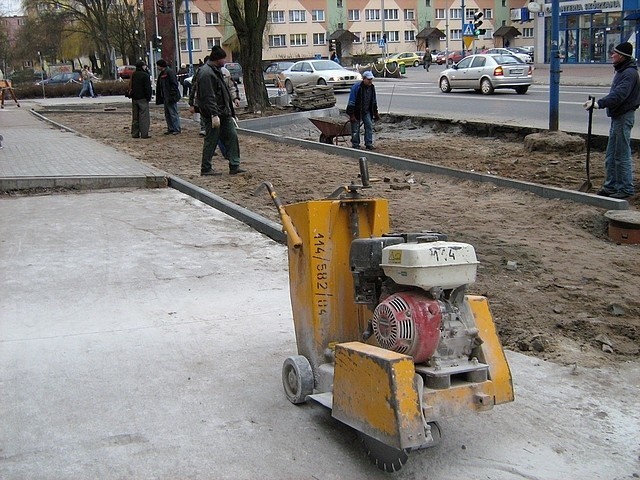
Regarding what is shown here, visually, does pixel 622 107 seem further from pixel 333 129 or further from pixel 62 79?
pixel 62 79

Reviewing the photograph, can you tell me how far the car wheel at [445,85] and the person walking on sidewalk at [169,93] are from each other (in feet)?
49.1

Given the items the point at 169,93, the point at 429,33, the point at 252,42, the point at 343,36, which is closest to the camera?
the point at 169,93

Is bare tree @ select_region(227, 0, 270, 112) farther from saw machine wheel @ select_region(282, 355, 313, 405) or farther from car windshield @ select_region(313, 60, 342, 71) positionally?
saw machine wheel @ select_region(282, 355, 313, 405)

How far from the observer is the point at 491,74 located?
29.3 m

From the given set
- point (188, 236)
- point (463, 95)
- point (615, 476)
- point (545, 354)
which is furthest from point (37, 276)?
point (463, 95)

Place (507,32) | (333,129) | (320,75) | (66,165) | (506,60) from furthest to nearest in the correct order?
(507,32)
(320,75)
(506,60)
(333,129)
(66,165)

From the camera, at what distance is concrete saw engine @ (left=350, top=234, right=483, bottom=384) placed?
360cm

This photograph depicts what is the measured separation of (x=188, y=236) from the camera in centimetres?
875

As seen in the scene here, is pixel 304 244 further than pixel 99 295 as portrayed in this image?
No

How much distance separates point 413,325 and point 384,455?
2.11 feet

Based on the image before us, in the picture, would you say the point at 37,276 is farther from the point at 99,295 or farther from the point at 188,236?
the point at 188,236

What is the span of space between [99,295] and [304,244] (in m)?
2.98

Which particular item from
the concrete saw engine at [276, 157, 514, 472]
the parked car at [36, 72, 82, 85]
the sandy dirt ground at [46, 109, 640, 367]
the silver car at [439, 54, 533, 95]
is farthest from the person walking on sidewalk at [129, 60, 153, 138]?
the parked car at [36, 72, 82, 85]

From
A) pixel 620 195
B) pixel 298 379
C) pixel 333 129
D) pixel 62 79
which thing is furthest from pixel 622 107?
pixel 62 79
